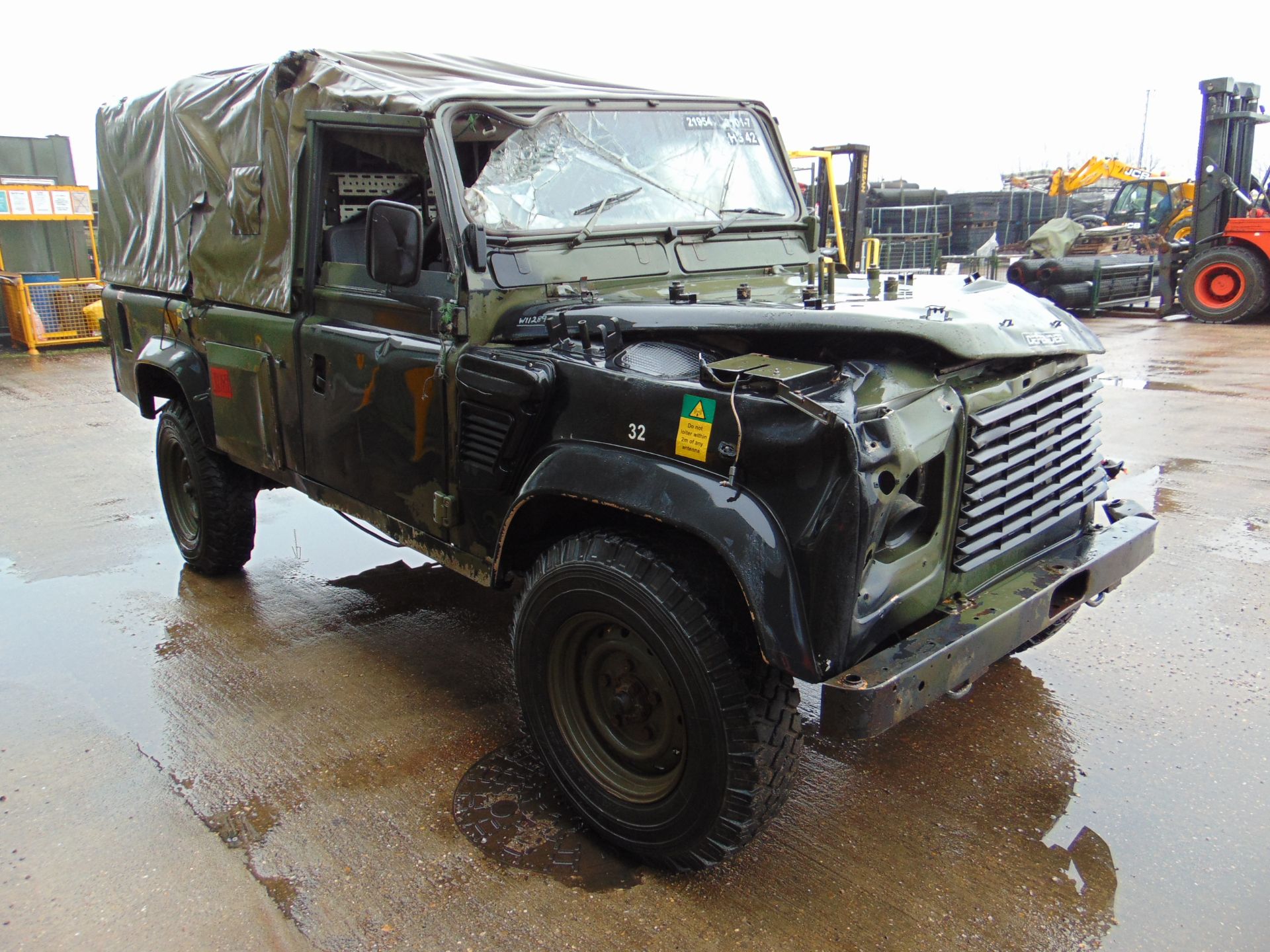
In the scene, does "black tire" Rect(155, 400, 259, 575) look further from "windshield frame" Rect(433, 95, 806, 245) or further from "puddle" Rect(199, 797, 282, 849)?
"windshield frame" Rect(433, 95, 806, 245)

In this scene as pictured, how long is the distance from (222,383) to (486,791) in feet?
7.57

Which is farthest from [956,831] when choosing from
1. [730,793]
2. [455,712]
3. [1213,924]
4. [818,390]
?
[455,712]

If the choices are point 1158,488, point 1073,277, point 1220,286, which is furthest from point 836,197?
point 1158,488

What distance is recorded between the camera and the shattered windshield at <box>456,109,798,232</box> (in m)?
3.31

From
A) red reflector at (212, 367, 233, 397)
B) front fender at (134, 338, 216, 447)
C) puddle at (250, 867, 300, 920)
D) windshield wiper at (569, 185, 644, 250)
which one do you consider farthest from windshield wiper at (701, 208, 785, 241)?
puddle at (250, 867, 300, 920)

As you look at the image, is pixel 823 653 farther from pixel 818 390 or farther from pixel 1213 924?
pixel 1213 924

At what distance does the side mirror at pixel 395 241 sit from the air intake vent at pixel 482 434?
47cm

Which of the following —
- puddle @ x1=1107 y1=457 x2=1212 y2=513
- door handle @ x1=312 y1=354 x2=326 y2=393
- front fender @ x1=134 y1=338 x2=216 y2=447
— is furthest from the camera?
puddle @ x1=1107 y1=457 x2=1212 y2=513

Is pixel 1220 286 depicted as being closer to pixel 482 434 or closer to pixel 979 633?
pixel 979 633

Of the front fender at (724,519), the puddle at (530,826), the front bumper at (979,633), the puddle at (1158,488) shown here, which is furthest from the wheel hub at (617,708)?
the puddle at (1158,488)

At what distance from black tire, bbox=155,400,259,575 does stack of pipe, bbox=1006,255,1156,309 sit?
533 inches

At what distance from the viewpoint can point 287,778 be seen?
10.5 feet

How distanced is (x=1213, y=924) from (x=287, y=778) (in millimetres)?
2702

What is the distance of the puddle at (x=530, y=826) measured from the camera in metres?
2.74
